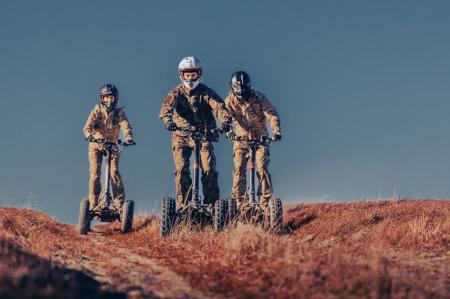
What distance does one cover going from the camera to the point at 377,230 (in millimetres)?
12219

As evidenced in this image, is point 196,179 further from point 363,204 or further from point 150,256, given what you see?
point 363,204

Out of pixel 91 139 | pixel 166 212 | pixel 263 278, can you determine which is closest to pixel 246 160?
pixel 166 212

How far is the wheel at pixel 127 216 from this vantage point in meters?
15.6

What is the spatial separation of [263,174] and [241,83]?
2142mm

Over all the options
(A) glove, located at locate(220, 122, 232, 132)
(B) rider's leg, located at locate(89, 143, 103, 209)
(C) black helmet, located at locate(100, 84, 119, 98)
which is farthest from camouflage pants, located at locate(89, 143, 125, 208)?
(A) glove, located at locate(220, 122, 232, 132)

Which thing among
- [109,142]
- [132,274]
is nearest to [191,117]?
[109,142]

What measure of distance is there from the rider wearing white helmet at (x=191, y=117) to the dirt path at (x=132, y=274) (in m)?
4.35

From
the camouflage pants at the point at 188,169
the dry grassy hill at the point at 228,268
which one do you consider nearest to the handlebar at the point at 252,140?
the camouflage pants at the point at 188,169

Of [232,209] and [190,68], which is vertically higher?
[190,68]

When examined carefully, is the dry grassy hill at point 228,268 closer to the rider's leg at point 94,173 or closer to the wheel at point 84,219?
the wheel at point 84,219

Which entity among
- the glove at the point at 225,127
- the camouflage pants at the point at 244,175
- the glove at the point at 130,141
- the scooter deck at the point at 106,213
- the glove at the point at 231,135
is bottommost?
the scooter deck at the point at 106,213

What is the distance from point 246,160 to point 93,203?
5281mm

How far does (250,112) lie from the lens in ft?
46.9

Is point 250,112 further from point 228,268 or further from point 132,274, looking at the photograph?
point 132,274
